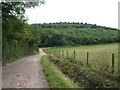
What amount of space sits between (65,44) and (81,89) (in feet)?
368

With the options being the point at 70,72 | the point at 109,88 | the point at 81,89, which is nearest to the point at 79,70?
the point at 70,72

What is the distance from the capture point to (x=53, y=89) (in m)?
14.1

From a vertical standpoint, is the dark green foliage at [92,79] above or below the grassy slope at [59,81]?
above

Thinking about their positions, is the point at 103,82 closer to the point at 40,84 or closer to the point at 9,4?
the point at 40,84

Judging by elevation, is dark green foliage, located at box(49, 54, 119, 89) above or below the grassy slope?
above

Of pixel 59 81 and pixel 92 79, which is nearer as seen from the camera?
pixel 92 79

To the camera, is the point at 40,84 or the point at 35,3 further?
the point at 35,3

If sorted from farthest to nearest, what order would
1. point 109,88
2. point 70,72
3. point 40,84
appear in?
point 70,72 → point 40,84 → point 109,88

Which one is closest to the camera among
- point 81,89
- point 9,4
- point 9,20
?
point 81,89

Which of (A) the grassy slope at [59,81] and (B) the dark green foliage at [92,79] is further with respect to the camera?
(A) the grassy slope at [59,81]

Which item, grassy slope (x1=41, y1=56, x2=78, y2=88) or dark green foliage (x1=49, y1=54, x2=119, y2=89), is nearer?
dark green foliage (x1=49, y1=54, x2=119, y2=89)

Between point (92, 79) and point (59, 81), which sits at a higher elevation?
point (92, 79)

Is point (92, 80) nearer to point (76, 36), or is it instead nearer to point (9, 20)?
point (9, 20)

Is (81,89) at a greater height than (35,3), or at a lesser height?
lesser
